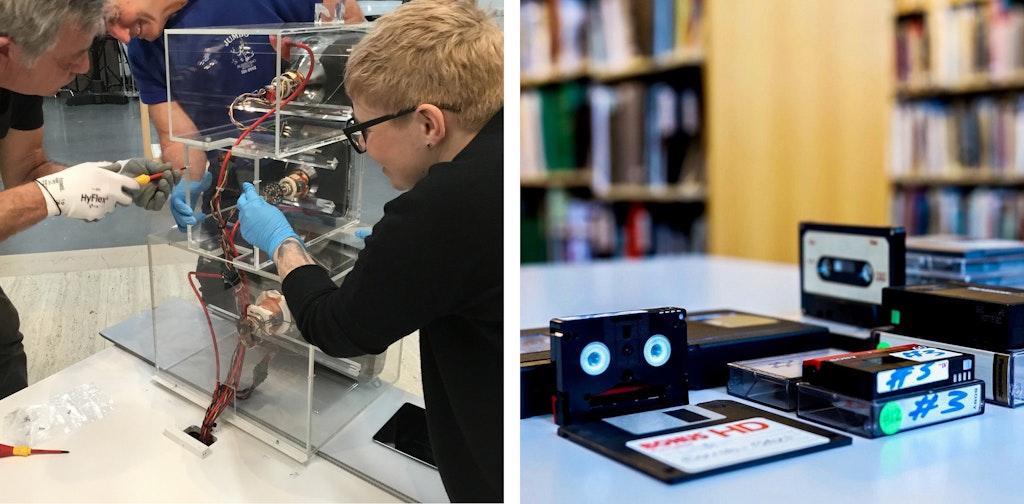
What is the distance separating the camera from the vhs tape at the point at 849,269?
140 cm

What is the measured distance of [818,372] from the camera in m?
1.02

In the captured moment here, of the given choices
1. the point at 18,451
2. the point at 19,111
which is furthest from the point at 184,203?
the point at 18,451

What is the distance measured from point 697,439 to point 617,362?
0.12 metres

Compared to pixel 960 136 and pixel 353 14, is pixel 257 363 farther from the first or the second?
pixel 960 136

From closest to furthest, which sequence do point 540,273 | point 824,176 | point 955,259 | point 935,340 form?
point 935,340
point 955,259
point 540,273
point 824,176

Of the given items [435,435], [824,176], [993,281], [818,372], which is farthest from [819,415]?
[824,176]

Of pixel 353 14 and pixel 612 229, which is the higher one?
pixel 353 14

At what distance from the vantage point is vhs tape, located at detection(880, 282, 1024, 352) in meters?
1.09

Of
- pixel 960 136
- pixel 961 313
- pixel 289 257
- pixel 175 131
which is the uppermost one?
pixel 960 136

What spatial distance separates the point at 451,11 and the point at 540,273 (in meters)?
1.79

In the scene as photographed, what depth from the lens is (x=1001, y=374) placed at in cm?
111

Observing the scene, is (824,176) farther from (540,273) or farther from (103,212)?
(103,212)

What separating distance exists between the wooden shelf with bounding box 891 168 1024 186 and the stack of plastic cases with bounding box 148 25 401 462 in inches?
126

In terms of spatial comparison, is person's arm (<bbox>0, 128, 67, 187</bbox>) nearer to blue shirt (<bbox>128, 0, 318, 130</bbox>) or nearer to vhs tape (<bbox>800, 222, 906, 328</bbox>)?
blue shirt (<bbox>128, 0, 318, 130</bbox>)
